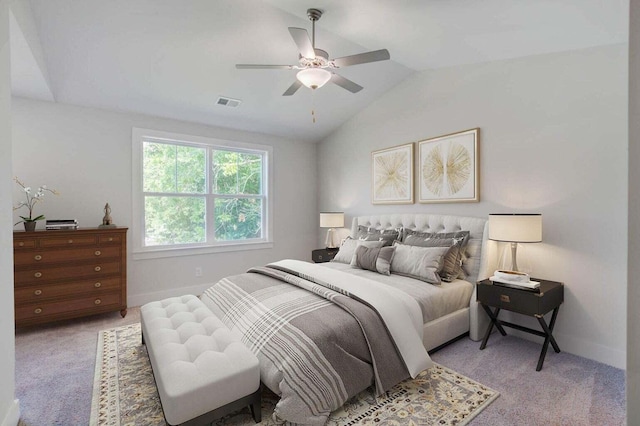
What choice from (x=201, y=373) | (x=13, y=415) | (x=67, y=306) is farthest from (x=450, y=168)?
(x=67, y=306)

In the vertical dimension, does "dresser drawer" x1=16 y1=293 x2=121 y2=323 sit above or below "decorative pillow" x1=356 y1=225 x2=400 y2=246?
below

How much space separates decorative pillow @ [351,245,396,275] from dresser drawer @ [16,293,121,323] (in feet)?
8.88

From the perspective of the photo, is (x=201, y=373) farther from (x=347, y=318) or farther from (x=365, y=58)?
(x=365, y=58)

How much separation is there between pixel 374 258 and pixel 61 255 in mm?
3213

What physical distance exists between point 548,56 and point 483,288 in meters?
2.13

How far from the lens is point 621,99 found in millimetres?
2332

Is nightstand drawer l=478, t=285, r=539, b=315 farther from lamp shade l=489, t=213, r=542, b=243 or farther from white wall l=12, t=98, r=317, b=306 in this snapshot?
white wall l=12, t=98, r=317, b=306

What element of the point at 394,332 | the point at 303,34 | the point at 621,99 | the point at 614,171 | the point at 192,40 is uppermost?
the point at 192,40

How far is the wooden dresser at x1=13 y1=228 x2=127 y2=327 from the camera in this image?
2942 millimetres

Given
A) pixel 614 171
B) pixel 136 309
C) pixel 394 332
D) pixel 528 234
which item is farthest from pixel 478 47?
pixel 136 309

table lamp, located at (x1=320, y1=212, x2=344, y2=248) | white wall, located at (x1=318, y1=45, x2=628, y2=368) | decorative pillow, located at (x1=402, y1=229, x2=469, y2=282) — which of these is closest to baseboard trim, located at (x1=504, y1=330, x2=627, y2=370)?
white wall, located at (x1=318, y1=45, x2=628, y2=368)

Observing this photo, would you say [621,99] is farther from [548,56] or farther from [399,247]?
[399,247]

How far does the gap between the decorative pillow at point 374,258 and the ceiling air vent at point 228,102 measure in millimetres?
2377

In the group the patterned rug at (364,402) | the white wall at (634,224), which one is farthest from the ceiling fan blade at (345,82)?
the patterned rug at (364,402)
